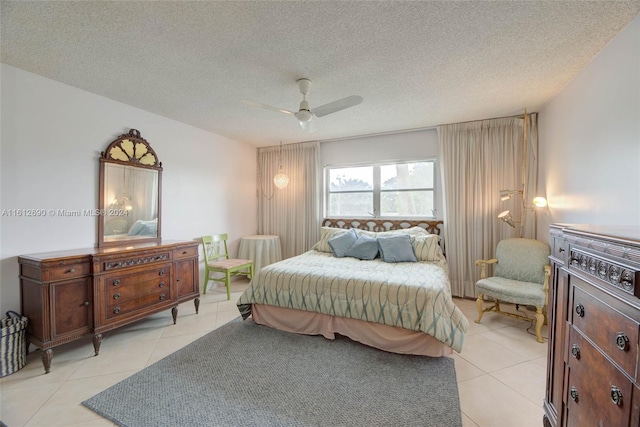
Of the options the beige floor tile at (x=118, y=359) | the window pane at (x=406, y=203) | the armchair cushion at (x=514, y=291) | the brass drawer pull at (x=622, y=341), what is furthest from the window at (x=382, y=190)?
the brass drawer pull at (x=622, y=341)

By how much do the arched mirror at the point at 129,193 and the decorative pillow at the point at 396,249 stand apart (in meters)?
3.02

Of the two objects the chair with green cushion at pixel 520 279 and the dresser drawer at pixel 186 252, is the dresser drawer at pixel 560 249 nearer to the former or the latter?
the chair with green cushion at pixel 520 279

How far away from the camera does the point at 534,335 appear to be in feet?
9.05

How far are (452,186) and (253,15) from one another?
11.2 feet

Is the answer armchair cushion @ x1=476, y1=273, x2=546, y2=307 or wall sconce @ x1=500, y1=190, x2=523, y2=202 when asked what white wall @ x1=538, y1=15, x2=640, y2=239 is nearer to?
wall sconce @ x1=500, y1=190, x2=523, y2=202

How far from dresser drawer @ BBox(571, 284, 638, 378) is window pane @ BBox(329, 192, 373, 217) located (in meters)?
3.52

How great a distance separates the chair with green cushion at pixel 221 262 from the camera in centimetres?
388

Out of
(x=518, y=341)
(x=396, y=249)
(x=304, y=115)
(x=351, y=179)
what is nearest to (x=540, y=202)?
(x=518, y=341)

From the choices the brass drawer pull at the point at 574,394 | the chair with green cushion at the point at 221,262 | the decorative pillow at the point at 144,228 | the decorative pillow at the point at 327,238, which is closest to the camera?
the brass drawer pull at the point at 574,394

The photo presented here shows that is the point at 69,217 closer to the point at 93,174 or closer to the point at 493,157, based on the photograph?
the point at 93,174

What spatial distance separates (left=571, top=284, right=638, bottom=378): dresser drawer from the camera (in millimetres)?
832

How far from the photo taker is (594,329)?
104 cm

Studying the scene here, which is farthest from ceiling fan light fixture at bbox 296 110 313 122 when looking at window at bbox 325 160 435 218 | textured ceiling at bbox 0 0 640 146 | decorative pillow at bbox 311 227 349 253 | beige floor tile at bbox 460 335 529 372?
beige floor tile at bbox 460 335 529 372

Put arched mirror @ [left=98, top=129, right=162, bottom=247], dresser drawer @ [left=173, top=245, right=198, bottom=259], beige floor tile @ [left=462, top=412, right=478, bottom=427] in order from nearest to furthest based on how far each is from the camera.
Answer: beige floor tile @ [left=462, top=412, right=478, bottom=427], arched mirror @ [left=98, top=129, right=162, bottom=247], dresser drawer @ [left=173, top=245, right=198, bottom=259]
